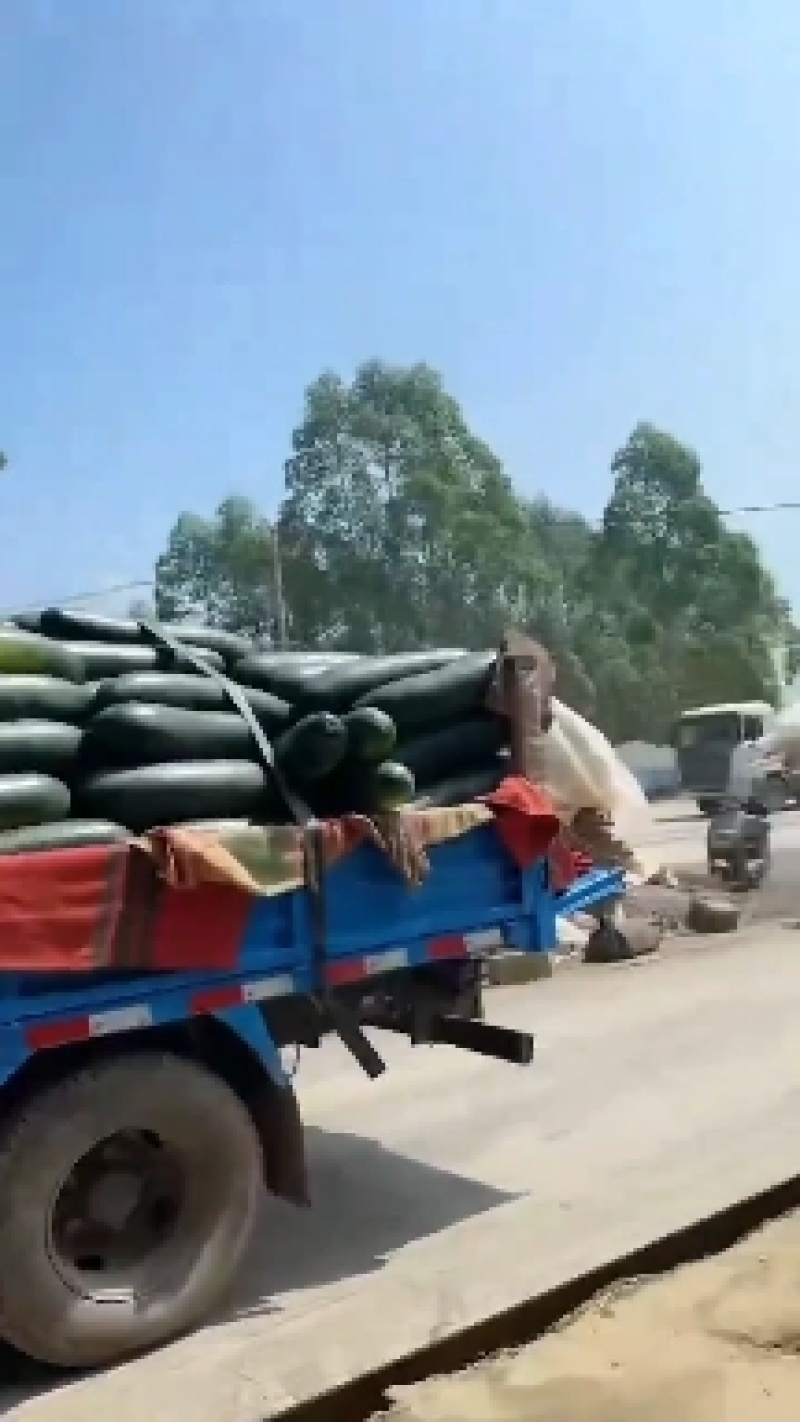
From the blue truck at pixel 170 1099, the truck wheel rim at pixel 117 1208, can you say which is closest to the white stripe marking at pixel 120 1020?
the blue truck at pixel 170 1099

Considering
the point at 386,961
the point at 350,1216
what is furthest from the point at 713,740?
the point at 386,961

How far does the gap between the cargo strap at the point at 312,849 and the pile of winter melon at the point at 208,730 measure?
2 centimetres

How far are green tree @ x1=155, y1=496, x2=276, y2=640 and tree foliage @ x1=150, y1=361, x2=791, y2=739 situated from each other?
74 mm

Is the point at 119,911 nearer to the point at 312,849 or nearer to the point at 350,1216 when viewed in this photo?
the point at 312,849

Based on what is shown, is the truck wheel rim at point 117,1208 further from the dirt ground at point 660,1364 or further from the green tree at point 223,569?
the green tree at point 223,569

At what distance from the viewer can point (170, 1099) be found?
441cm

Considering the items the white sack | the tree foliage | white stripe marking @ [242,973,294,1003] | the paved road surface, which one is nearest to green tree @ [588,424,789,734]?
the tree foliage

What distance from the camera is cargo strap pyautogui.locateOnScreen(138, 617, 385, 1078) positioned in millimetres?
4723

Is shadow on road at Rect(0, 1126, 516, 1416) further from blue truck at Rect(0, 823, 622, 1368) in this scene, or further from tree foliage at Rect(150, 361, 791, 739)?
tree foliage at Rect(150, 361, 791, 739)

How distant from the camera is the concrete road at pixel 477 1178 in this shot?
4113 millimetres

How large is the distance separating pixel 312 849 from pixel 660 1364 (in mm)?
1853

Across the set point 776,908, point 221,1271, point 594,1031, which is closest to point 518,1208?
point 221,1271

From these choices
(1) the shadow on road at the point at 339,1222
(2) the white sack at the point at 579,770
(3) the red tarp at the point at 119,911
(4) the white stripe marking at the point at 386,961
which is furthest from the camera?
(2) the white sack at the point at 579,770

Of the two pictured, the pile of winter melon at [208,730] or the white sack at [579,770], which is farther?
the white sack at [579,770]
